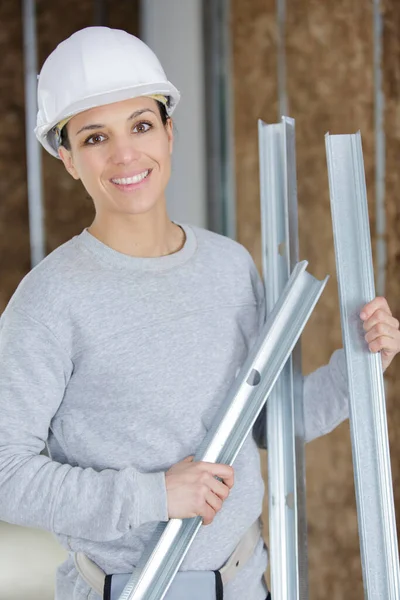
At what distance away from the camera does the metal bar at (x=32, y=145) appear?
3.29m

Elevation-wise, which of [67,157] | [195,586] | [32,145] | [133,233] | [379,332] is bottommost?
[195,586]

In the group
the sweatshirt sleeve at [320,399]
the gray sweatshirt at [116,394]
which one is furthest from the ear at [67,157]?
the sweatshirt sleeve at [320,399]

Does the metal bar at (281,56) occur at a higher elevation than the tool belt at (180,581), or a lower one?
higher

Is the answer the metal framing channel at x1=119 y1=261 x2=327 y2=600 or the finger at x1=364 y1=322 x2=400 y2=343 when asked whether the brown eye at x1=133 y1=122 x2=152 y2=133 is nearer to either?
the metal framing channel at x1=119 y1=261 x2=327 y2=600

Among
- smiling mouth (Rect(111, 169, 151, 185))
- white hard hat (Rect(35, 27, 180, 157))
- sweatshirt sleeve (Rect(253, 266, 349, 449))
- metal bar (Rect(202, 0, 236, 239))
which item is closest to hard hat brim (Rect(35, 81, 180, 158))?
white hard hat (Rect(35, 27, 180, 157))

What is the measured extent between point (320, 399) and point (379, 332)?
277 mm

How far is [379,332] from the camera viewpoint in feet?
3.79

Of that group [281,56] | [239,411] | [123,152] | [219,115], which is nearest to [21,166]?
[219,115]

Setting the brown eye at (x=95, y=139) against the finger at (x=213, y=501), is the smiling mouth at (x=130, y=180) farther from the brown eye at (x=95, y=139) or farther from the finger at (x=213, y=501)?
the finger at (x=213, y=501)

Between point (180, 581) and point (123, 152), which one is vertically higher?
point (123, 152)

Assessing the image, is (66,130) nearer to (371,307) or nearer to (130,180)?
(130,180)

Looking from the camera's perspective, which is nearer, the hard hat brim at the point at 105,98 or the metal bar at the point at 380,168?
the hard hat brim at the point at 105,98

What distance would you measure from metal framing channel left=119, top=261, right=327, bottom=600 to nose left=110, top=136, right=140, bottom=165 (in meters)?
0.30

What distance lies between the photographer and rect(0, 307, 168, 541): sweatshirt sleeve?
3.68 ft
